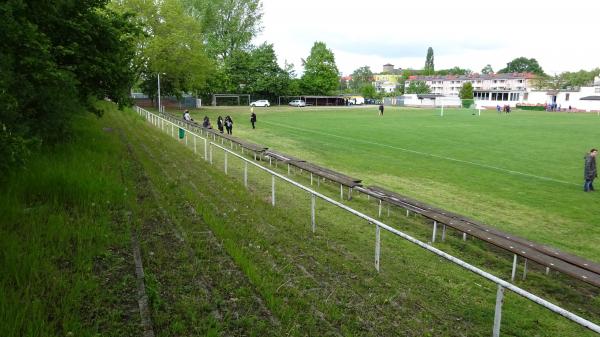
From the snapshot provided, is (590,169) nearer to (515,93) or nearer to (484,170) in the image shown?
(484,170)

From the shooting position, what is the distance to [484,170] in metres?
17.2

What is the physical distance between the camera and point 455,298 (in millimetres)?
5535

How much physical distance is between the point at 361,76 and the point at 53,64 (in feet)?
538

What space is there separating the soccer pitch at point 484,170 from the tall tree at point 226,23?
40944 mm

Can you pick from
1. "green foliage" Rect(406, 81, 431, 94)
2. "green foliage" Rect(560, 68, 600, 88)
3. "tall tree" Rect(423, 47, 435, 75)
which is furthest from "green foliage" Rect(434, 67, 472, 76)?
"green foliage" Rect(560, 68, 600, 88)

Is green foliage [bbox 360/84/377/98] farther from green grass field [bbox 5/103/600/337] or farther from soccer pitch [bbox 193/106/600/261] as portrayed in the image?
green grass field [bbox 5/103/600/337]

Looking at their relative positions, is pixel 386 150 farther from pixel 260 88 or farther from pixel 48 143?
pixel 260 88

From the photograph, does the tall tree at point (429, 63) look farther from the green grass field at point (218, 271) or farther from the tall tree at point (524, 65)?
the green grass field at point (218, 271)

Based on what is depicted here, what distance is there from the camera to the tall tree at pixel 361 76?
163m

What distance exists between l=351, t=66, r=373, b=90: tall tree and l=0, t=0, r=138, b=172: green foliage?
15537 centimetres

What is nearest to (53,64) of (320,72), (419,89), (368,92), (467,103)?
(320,72)

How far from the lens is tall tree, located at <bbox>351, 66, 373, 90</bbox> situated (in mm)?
162875

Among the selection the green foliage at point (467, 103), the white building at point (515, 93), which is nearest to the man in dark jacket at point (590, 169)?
the white building at point (515, 93)

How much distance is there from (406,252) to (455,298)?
6.24ft
